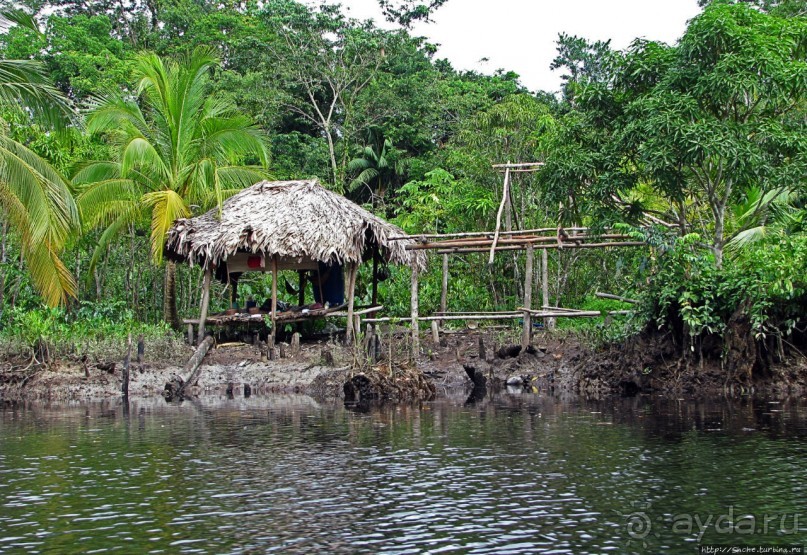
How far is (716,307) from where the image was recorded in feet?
52.5

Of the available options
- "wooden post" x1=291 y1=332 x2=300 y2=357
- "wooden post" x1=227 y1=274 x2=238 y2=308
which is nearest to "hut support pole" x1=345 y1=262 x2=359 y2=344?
"wooden post" x1=291 y1=332 x2=300 y2=357

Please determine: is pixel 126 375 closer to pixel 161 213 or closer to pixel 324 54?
pixel 161 213

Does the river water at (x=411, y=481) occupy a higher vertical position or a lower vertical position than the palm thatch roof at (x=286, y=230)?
lower

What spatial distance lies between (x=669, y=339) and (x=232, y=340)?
964 cm

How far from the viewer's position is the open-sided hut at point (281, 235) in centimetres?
1934

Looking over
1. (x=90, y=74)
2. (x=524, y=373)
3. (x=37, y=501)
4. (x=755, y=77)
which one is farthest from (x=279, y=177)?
(x=37, y=501)

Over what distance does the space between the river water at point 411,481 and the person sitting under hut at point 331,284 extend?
8.19m

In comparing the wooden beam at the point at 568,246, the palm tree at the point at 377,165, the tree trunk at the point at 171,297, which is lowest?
the tree trunk at the point at 171,297

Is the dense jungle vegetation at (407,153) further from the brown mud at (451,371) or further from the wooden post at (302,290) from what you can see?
the wooden post at (302,290)

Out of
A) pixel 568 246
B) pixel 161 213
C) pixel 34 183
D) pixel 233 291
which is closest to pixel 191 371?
pixel 161 213

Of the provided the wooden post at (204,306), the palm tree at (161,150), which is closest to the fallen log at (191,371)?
the wooden post at (204,306)

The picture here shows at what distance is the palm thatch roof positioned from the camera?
19328mm

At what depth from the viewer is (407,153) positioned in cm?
3344

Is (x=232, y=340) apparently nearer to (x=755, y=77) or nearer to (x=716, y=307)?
(x=716, y=307)
